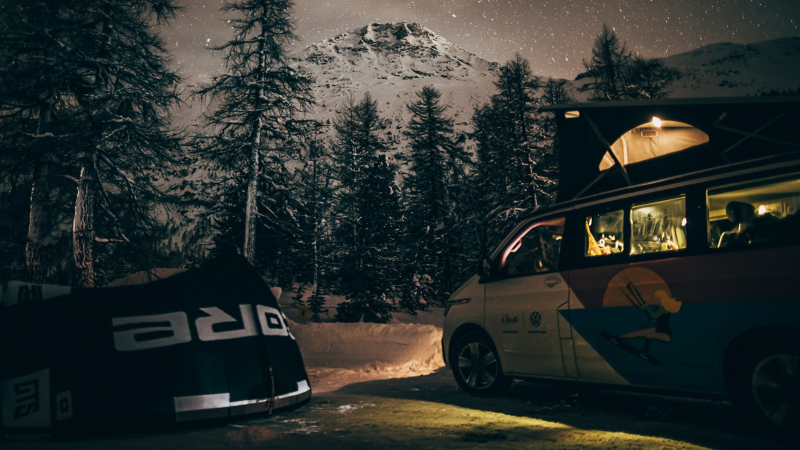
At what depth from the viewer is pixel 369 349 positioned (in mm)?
12320

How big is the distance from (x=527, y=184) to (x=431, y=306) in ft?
38.5

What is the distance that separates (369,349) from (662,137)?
8.47 m

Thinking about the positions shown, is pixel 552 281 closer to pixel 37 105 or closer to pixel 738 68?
pixel 37 105

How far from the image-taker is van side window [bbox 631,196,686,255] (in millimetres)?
4559

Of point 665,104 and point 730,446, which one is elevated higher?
point 665,104

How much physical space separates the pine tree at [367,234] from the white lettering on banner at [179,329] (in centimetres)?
1865

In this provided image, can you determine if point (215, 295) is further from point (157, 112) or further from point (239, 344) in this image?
point (157, 112)

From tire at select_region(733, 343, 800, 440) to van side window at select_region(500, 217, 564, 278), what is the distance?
210cm

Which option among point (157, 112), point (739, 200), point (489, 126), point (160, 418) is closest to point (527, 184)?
point (489, 126)

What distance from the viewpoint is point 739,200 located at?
4227 mm

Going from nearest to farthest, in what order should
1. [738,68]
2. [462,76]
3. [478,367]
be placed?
[478,367] < [738,68] < [462,76]

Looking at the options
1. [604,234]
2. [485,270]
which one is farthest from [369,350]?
[604,234]

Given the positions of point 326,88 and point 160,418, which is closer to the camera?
point 160,418

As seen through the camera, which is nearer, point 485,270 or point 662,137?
point 485,270
